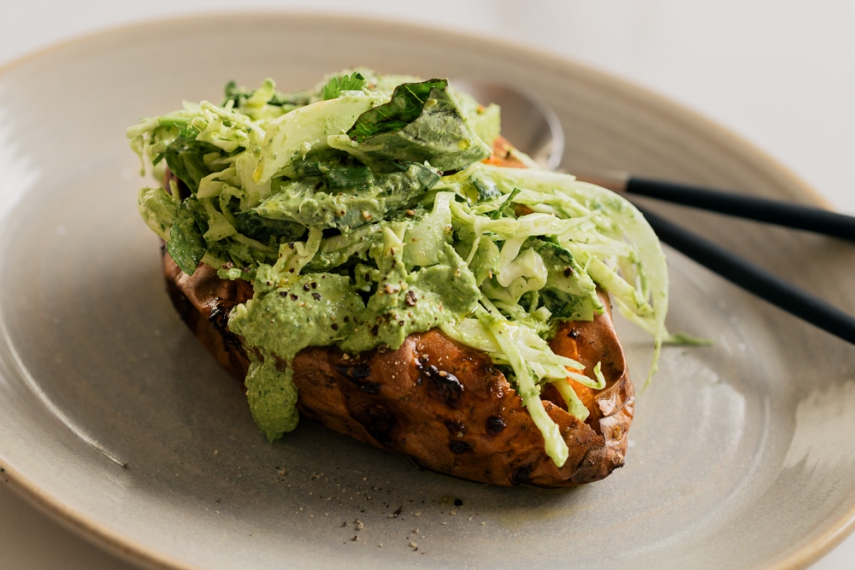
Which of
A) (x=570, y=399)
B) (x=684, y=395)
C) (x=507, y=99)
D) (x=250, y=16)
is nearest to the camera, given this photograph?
(x=570, y=399)

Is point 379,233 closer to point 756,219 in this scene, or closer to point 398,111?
point 398,111

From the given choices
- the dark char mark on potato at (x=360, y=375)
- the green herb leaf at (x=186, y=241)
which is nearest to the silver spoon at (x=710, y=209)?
the dark char mark on potato at (x=360, y=375)

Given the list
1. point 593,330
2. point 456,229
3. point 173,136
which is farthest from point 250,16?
point 593,330

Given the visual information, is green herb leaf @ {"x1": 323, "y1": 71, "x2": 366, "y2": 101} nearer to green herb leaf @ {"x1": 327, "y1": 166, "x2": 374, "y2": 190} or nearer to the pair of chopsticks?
green herb leaf @ {"x1": 327, "y1": 166, "x2": 374, "y2": 190}

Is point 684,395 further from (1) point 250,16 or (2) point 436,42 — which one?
(1) point 250,16

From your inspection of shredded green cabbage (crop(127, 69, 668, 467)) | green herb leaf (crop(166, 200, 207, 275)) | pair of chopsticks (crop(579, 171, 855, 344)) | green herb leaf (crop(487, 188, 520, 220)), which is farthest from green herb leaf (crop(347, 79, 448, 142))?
pair of chopsticks (crop(579, 171, 855, 344))

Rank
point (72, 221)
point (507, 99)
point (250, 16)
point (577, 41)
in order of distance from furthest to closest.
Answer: point (577, 41), point (250, 16), point (507, 99), point (72, 221)

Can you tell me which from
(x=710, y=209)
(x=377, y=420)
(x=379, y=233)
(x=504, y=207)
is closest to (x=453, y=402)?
(x=377, y=420)
